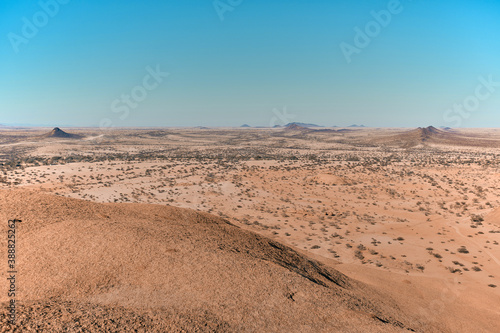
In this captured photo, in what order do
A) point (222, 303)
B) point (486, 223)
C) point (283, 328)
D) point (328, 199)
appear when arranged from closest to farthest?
point (283, 328)
point (222, 303)
point (486, 223)
point (328, 199)

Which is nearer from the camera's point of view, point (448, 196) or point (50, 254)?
point (50, 254)

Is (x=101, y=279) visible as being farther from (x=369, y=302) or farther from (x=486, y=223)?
(x=486, y=223)

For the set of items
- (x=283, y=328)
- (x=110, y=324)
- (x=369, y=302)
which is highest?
(x=110, y=324)

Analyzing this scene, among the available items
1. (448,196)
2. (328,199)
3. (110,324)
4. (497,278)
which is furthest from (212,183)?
(110,324)

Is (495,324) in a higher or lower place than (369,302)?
lower

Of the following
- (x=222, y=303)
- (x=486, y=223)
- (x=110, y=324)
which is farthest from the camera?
(x=486, y=223)

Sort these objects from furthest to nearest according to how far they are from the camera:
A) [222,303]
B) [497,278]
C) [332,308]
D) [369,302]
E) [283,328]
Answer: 1. [497,278]
2. [369,302]
3. [332,308]
4. [222,303]
5. [283,328]

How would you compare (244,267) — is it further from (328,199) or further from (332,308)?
(328,199)

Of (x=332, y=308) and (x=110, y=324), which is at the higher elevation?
(x=110, y=324)

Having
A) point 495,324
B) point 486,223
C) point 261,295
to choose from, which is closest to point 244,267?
point 261,295
